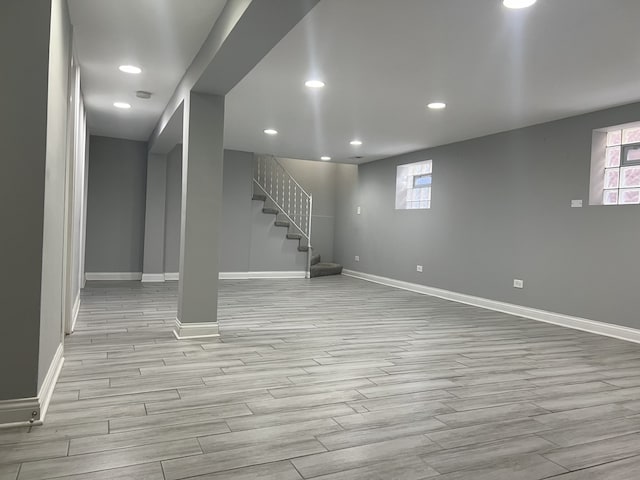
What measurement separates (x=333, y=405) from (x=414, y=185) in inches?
253

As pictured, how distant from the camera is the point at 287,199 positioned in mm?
10578

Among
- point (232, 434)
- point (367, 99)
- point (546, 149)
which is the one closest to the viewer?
point (232, 434)

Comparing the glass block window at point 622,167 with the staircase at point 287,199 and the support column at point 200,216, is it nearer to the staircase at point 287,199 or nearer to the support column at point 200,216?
the support column at point 200,216

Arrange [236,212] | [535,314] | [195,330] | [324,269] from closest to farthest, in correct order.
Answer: [195,330] < [535,314] < [236,212] < [324,269]

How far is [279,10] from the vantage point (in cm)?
252

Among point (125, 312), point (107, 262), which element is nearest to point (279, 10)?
point (125, 312)

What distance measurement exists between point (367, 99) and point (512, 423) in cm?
365

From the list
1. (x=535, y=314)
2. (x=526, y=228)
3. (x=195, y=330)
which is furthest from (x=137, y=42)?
(x=535, y=314)

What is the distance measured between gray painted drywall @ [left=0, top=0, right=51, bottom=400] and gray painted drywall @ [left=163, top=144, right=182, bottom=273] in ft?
20.5

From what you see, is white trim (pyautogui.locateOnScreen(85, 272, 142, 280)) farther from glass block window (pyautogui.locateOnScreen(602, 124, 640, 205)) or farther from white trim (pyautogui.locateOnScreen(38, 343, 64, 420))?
glass block window (pyautogui.locateOnScreen(602, 124, 640, 205))

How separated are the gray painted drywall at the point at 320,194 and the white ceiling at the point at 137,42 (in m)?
5.25

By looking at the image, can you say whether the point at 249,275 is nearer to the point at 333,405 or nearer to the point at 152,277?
the point at 152,277

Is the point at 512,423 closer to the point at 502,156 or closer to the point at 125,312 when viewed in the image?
the point at 125,312

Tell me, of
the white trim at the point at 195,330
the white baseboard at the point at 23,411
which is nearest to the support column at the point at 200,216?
the white trim at the point at 195,330
